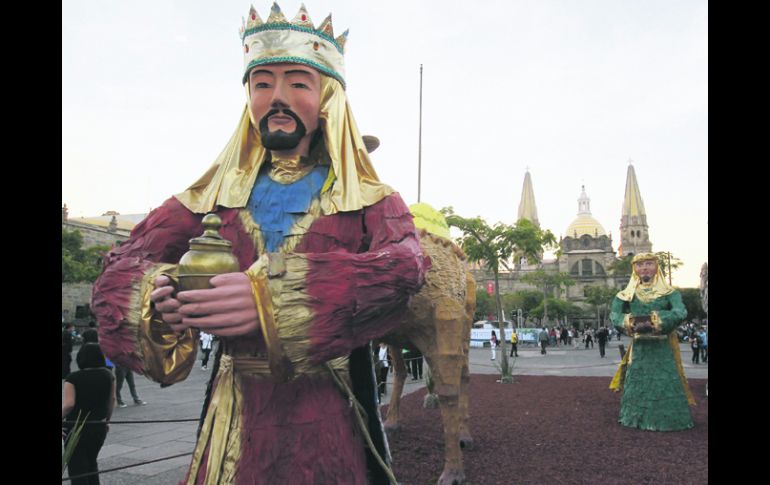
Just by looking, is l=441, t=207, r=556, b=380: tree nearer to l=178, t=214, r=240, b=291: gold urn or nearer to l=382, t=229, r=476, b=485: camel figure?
l=382, t=229, r=476, b=485: camel figure

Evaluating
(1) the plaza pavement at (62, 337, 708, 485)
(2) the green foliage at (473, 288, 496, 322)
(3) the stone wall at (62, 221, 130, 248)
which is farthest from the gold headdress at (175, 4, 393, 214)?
(2) the green foliage at (473, 288, 496, 322)

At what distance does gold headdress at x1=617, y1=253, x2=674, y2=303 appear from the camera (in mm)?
7012

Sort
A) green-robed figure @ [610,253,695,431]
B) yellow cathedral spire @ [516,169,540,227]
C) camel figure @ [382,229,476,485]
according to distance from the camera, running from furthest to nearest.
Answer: yellow cathedral spire @ [516,169,540,227] → green-robed figure @ [610,253,695,431] → camel figure @ [382,229,476,485]

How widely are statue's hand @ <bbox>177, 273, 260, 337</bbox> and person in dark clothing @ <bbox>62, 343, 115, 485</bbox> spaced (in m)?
3.40

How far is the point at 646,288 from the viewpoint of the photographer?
714 centimetres

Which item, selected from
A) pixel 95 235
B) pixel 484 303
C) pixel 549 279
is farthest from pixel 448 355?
pixel 484 303

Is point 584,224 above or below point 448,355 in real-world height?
above

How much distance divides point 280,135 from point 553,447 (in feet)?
18.7

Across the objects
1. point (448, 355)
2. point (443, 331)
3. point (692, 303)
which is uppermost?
point (443, 331)

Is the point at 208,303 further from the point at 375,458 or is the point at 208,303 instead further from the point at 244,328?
the point at 375,458

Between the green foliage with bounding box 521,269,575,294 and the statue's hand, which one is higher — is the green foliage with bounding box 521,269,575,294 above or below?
below

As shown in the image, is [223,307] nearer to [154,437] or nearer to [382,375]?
Result: [154,437]

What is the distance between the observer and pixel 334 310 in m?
1.57
